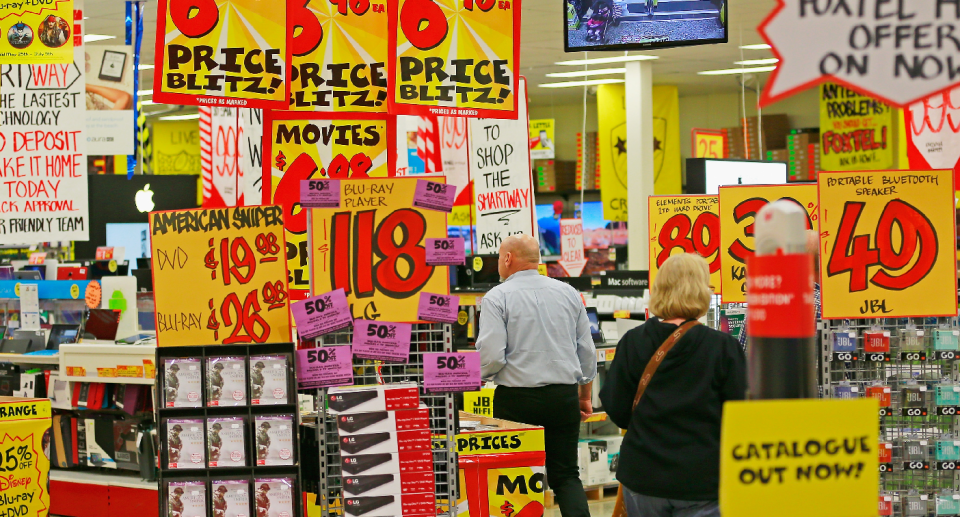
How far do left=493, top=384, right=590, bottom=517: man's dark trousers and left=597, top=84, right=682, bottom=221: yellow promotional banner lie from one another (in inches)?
406

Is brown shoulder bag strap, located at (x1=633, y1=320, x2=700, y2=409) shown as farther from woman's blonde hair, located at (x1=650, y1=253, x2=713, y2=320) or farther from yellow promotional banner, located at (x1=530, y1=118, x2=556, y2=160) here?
yellow promotional banner, located at (x1=530, y1=118, x2=556, y2=160)

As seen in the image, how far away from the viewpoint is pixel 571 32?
4.89 metres

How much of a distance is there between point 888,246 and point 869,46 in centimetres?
202

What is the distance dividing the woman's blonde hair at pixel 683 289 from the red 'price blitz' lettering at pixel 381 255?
0.94m

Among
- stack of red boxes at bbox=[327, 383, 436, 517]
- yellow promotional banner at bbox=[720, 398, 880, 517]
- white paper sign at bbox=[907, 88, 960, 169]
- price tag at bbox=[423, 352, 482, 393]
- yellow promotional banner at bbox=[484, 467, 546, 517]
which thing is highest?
white paper sign at bbox=[907, 88, 960, 169]

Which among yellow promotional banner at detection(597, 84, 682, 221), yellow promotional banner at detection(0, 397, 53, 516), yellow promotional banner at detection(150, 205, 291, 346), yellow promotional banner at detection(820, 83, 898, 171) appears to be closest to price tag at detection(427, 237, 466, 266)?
yellow promotional banner at detection(150, 205, 291, 346)

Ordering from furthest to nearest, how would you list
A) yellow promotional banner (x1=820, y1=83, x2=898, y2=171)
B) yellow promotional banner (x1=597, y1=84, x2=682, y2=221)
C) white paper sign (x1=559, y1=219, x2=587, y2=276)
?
1. yellow promotional banner (x1=597, y1=84, x2=682, y2=221)
2. yellow promotional banner (x1=820, y1=83, x2=898, y2=171)
3. white paper sign (x1=559, y1=219, x2=587, y2=276)

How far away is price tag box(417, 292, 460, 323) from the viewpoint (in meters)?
3.86

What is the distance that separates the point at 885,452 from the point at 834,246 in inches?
32.9

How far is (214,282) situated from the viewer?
13.1ft

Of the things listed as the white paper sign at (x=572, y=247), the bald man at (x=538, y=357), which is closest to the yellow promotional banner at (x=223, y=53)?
the bald man at (x=538, y=357)

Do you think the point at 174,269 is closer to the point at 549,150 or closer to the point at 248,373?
the point at 248,373

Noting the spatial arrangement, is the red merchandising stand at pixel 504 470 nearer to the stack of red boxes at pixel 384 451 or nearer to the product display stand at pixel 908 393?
the stack of red boxes at pixel 384 451

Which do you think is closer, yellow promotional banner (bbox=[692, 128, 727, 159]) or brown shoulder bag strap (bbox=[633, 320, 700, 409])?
brown shoulder bag strap (bbox=[633, 320, 700, 409])
